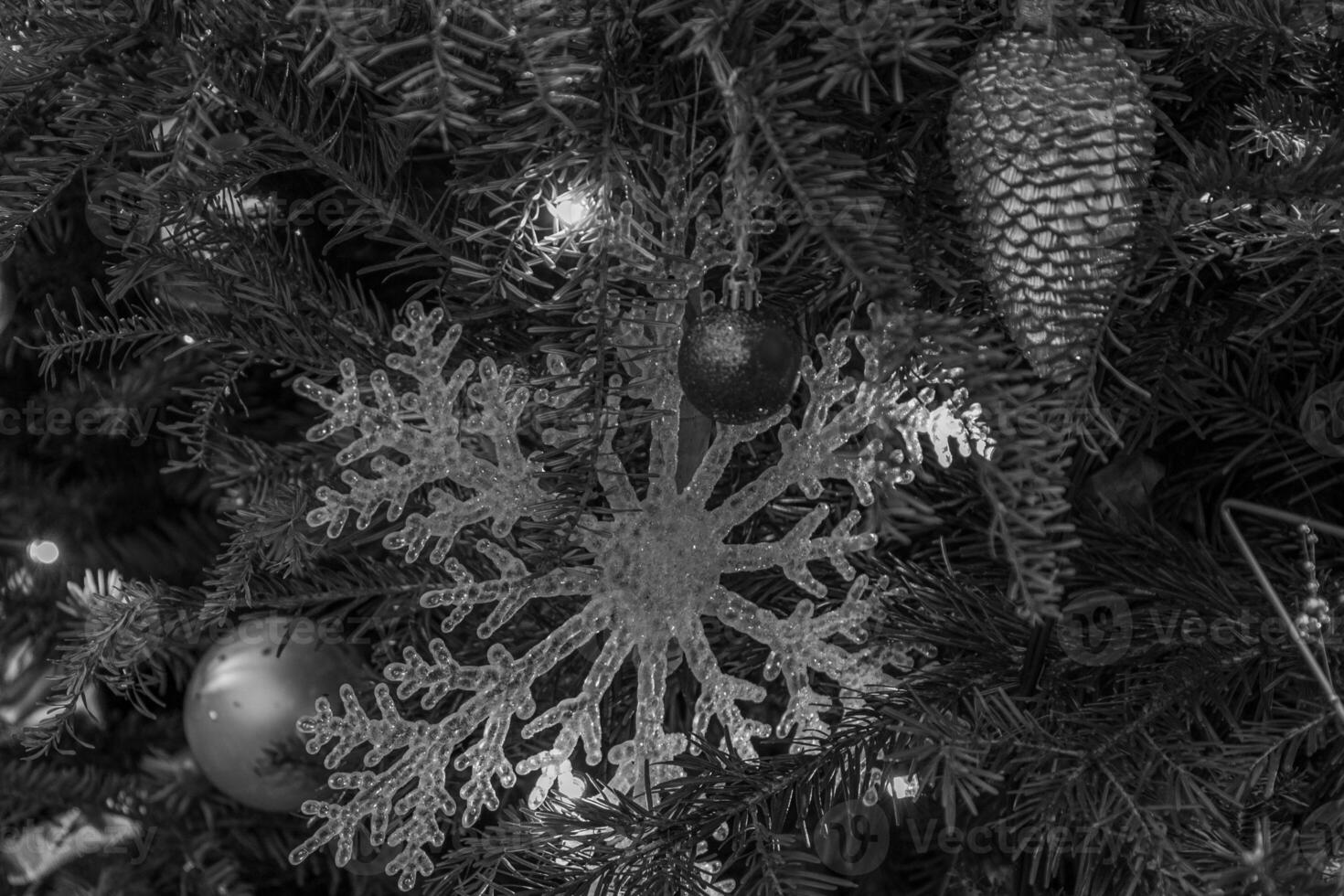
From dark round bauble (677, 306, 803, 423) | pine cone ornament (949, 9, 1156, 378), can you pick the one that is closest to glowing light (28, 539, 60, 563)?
dark round bauble (677, 306, 803, 423)

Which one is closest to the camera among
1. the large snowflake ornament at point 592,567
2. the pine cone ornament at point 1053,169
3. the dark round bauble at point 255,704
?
the pine cone ornament at point 1053,169

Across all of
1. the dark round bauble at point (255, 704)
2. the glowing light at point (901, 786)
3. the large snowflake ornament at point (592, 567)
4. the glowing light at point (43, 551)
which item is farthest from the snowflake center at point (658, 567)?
the glowing light at point (43, 551)

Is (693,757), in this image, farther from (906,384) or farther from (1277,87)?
(1277,87)

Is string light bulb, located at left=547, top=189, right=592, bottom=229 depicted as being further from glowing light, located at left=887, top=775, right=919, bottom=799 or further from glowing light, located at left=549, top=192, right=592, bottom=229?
glowing light, located at left=887, top=775, right=919, bottom=799

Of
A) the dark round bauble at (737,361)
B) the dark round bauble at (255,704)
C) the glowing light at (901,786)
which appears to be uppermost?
the dark round bauble at (737,361)

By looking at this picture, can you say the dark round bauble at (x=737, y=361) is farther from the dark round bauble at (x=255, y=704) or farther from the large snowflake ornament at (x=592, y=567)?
the dark round bauble at (x=255, y=704)

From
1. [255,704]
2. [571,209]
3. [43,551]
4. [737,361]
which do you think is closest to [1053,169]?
[737,361]

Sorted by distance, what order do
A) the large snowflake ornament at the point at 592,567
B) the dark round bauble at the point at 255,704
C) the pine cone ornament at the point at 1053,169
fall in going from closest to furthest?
the pine cone ornament at the point at 1053,169 → the large snowflake ornament at the point at 592,567 → the dark round bauble at the point at 255,704
